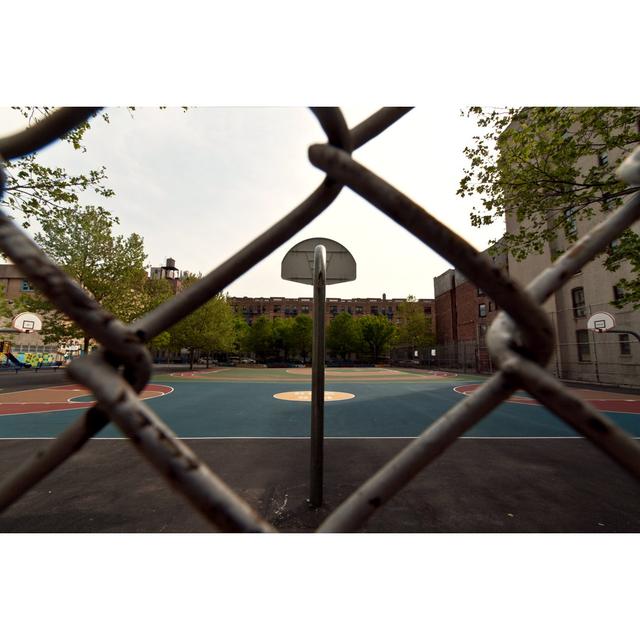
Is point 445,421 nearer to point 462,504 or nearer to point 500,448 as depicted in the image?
point 462,504

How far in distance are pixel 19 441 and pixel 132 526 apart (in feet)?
19.6

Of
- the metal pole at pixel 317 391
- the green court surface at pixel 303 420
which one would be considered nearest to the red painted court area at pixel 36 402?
the green court surface at pixel 303 420

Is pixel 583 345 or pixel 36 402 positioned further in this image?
pixel 583 345

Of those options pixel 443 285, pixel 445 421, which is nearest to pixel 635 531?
pixel 445 421

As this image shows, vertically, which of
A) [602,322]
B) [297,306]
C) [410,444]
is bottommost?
[410,444]

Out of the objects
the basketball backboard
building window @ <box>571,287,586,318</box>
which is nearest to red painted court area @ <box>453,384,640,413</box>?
building window @ <box>571,287,586,318</box>

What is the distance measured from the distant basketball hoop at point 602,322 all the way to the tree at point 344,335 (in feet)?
140

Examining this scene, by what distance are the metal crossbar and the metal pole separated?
10.9 ft

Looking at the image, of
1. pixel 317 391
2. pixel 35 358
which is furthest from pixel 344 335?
pixel 317 391

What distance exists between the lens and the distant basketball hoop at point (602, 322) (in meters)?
18.5

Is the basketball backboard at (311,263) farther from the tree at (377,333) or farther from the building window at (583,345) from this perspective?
the tree at (377,333)

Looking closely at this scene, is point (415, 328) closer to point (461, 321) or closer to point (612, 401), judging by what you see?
point (461, 321)

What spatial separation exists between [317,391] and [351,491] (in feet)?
5.53

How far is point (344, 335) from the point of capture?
61.9 metres
